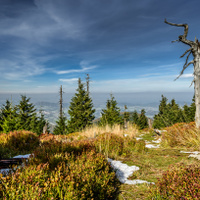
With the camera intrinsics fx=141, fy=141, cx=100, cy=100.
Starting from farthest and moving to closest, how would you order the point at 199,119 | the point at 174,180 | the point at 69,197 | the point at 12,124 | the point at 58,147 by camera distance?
the point at 12,124
the point at 199,119
the point at 58,147
the point at 174,180
the point at 69,197

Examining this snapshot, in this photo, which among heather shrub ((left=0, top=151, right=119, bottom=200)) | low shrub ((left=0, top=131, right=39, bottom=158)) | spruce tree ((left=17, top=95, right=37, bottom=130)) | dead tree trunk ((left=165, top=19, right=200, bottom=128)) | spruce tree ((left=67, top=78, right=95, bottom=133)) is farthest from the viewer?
spruce tree ((left=17, top=95, right=37, bottom=130))

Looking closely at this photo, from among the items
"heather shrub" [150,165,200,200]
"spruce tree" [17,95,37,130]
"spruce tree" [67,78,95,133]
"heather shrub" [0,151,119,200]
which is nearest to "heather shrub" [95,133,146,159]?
"heather shrub" [0,151,119,200]

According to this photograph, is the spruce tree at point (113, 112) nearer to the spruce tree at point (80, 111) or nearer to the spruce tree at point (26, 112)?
the spruce tree at point (80, 111)

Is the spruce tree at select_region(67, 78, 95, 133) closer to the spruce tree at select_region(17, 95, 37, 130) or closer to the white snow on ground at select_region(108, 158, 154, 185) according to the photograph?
the spruce tree at select_region(17, 95, 37, 130)

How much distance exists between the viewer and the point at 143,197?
2951mm

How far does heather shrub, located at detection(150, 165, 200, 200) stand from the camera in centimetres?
219

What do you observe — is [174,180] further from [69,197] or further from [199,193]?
[69,197]

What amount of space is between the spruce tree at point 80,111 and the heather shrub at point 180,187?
26.4 m

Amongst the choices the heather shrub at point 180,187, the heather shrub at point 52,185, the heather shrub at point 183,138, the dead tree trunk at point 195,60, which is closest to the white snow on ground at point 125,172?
the heather shrub at point 52,185

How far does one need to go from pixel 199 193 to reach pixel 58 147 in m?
4.05

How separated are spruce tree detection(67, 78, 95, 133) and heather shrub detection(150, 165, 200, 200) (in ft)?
86.6

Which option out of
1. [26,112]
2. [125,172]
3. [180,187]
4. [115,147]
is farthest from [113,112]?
[180,187]

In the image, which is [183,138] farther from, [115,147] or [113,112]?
[113,112]

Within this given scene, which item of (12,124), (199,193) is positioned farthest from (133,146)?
(12,124)
